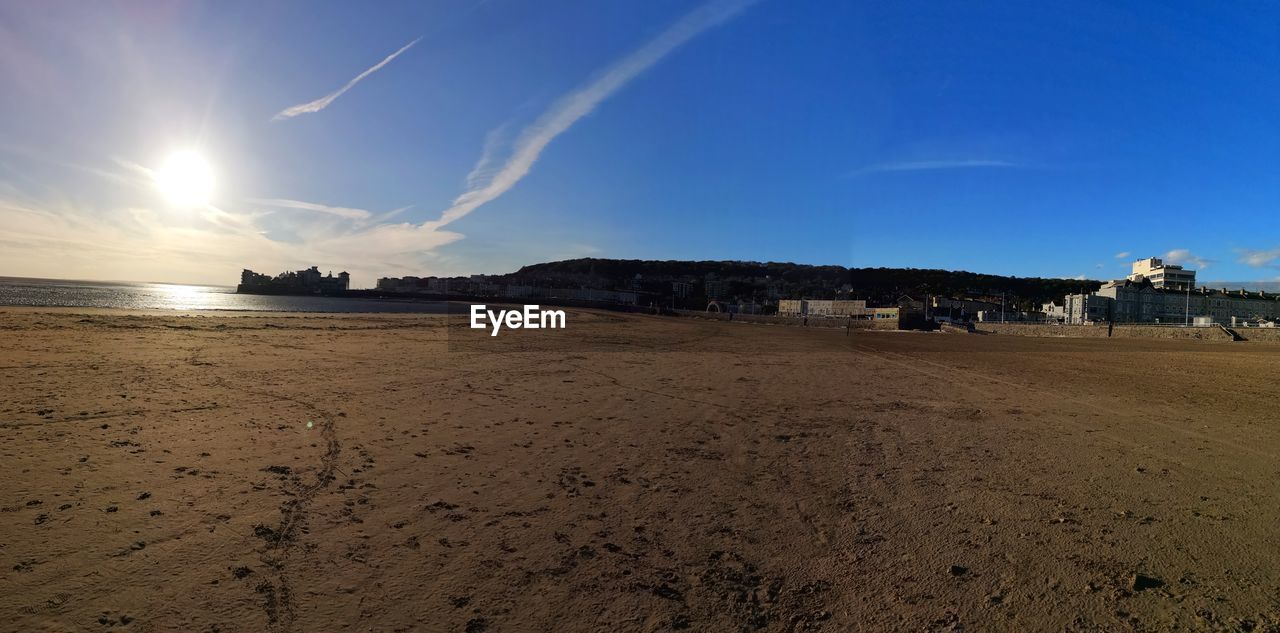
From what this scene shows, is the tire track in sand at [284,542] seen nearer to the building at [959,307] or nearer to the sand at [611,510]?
the sand at [611,510]

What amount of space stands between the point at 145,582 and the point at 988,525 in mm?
6172

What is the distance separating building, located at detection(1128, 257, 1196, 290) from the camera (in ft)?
390

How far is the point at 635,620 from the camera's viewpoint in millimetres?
3305

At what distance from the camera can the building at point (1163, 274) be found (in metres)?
119

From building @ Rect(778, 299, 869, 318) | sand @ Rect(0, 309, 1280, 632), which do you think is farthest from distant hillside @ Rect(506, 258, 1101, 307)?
sand @ Rect(0, 309, 1280, 632)

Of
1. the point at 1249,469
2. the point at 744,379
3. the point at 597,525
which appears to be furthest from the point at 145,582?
the point at 744,379

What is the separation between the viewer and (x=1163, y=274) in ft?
409

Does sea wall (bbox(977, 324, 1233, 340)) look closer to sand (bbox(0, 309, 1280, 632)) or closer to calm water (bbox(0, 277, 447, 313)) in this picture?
sand (bbox(0, 309, 1280, 632))

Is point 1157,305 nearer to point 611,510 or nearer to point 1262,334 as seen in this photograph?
point 1262,334

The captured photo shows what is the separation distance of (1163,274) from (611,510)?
16827 cm

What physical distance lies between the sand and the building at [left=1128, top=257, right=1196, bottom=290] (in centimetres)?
14625

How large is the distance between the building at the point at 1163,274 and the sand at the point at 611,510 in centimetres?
14625

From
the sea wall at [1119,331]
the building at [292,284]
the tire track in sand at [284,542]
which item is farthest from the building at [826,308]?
the building at [292,284]

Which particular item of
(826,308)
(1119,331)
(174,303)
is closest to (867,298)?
(826,308)
